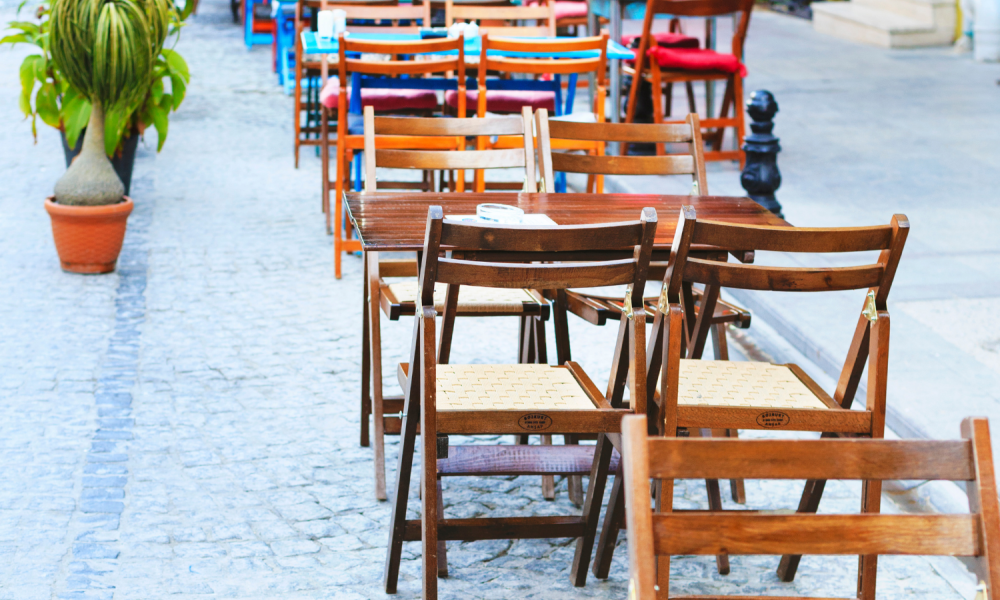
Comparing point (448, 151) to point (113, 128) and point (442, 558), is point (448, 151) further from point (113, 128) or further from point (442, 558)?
point (113, 128)

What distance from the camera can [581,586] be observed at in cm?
310

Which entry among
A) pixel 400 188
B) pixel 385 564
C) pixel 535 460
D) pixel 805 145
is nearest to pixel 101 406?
pixel 385 564

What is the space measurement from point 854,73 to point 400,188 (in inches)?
257

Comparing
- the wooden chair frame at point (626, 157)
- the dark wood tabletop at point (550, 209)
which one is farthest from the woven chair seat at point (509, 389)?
the wooden chair frame at point (626, 157)

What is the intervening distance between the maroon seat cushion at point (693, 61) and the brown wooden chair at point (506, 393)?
15.1 feet

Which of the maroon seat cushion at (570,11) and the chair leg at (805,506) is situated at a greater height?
the maroon seat cushion at (570,11)

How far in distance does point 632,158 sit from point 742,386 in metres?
1.35

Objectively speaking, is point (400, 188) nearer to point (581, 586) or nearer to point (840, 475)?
point (581, 586)

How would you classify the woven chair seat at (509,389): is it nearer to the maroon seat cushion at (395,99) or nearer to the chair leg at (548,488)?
the chair leg at (548,488)

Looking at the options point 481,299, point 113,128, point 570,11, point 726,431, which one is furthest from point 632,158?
point 570,11

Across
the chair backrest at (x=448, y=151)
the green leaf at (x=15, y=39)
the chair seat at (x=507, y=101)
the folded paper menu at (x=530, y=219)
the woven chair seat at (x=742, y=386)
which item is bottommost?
the woven chair seat at (x=742, y=386)

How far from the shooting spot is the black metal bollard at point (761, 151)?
5.84 metres

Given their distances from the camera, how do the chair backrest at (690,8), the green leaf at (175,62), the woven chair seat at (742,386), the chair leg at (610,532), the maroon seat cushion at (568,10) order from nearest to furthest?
1. the woven chair seat at (742,386)
2. the chair leg at (610,532)
3. the green leaf at (175,62)
4. the chair backrest at (690,8)
5. the maroon seat cushion at (568,10)

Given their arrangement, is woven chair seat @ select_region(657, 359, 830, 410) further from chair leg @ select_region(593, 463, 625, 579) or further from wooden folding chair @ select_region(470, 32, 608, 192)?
wooden folding chair @ select_region(470, 32, 608, 192)
